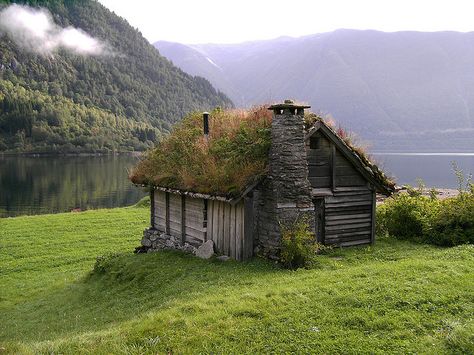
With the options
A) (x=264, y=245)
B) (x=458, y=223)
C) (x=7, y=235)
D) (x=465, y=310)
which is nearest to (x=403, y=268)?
(x=465, y=310)

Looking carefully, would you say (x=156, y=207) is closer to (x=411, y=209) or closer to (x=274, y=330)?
(x=411, y=209)

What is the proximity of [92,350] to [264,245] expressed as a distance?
814 centimetres

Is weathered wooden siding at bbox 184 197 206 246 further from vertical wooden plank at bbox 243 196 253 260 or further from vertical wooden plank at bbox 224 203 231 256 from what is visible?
vertical wooden plank at bbox 243 196 253 260

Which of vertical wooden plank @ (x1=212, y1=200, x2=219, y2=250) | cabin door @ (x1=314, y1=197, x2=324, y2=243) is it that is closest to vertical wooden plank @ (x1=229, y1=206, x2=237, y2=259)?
vertical wooden plank @ (x1=212, y1=200, x2=219, y2=250)

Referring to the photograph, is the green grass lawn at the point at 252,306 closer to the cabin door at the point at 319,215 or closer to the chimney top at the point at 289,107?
the cabin door at the point at 319,215

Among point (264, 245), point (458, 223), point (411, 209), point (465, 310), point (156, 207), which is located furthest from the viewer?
point (156, 207)

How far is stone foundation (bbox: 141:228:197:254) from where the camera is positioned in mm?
21305

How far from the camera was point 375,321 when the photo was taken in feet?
35.1

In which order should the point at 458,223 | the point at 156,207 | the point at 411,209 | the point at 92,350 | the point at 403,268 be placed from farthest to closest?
1. the point at 156,207
2. the point at 411,209
3. the point at 458,223
4. the point at 403,268
5. the point at 92,350

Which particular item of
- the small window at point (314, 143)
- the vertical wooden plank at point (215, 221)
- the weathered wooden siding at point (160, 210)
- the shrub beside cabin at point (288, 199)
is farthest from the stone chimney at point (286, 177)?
the weathered wooden siding at point (160, 210)

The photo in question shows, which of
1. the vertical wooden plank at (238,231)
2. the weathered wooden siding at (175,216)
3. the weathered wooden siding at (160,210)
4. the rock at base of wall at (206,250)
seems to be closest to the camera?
the vertical wooden plank at (238,231)

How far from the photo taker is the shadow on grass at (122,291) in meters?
14.5

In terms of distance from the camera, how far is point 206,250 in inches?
750

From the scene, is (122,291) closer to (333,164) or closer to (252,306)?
(252,306)
